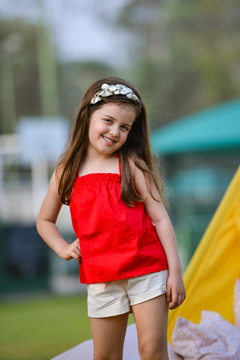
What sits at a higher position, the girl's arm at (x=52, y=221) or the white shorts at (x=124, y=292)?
the girl's arm at (x=52, y=221)

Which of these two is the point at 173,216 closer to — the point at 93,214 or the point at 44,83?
the point at 93,214

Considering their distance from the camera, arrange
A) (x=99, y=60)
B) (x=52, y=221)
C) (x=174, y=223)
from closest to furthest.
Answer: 1. (x=52, y=221)
2. (x=174, y=223)
3. (x=99, y=60)

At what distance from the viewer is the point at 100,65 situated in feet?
57.0

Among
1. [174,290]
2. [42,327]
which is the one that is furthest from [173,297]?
[42,327]

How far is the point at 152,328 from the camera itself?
1.52m

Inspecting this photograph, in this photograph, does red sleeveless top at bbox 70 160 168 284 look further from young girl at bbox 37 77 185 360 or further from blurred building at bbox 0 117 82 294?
blurred building at bbox 0 117 82 294

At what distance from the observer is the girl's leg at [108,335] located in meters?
1.59

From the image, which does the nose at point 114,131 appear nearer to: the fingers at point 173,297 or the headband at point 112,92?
the headband at point 112,92

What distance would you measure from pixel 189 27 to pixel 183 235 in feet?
42.6

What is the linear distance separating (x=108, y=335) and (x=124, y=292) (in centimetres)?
17

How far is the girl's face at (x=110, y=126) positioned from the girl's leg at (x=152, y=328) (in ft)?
1.88

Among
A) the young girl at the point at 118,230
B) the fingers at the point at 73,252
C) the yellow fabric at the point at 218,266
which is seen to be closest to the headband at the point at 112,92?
the young girl at the point at 118,230

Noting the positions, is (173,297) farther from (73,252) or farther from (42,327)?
(42,327)

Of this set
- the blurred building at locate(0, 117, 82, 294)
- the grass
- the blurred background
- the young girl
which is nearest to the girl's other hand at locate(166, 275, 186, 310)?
the young girl
